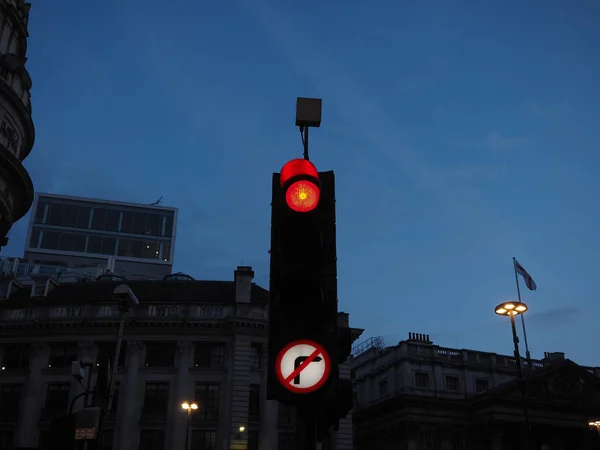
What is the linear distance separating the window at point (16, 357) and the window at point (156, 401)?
1038 centimetres

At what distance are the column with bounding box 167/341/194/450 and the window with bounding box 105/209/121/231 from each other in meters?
61.8

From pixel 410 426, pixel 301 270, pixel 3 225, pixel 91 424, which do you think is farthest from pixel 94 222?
pixel 301 270

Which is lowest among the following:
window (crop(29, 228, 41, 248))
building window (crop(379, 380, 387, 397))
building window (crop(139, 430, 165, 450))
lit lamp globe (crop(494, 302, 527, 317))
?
building window (crop(139, 430, 165, 450))

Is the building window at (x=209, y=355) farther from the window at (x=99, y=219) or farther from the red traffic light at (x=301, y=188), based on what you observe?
the window at (x=99, y=219)

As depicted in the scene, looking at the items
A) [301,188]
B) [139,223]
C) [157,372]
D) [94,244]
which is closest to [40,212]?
[94,244]

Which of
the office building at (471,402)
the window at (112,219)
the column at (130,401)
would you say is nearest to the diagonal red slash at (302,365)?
the column at (130,401)

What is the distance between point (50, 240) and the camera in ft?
335

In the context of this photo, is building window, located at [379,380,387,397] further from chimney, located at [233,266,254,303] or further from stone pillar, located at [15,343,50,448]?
stone pillar, located at [15,343,50,448]

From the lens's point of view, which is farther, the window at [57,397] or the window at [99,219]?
the window at [99,219]

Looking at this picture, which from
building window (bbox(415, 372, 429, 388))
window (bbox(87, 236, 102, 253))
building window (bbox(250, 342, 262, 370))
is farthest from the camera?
window (bbox(87, 236, 102, 253))

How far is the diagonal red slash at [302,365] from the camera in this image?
471 cm

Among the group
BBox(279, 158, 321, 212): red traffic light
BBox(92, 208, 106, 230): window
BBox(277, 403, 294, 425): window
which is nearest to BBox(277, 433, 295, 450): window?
BBox(277, 403, 294, 425): window

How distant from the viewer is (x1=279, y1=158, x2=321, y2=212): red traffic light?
5160 mm

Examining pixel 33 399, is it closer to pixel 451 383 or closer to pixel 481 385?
pixel 451 383
